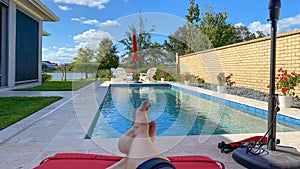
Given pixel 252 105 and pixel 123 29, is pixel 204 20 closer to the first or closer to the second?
pixel 252 105

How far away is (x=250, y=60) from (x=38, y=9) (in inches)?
381

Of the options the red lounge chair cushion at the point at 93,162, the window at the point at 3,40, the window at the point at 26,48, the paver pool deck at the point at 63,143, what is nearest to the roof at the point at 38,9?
the window at the point at 26,48

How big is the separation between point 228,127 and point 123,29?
3045mm

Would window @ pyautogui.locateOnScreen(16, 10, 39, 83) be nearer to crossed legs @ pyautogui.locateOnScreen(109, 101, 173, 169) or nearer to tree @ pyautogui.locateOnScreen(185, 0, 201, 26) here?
crossed legs @ pyautogui.locateOnScreen(109, 101, 173, 169)

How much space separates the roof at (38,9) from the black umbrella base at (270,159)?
10.3 m

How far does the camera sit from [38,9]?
10.8m

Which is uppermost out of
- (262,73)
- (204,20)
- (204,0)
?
(204,0)

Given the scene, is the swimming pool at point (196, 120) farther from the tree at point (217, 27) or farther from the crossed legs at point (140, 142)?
the tree at point (217, 27)

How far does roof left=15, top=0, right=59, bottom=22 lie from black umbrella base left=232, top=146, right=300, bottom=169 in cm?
1027

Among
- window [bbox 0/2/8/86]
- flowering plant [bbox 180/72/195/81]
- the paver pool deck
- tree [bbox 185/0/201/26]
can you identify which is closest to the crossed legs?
the paver pool deck

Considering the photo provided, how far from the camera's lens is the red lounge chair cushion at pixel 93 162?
1726mm

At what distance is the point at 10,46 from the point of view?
354 inches

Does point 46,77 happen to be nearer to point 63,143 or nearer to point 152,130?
point 63,143

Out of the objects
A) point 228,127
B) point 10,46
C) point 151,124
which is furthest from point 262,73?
point 10,46
